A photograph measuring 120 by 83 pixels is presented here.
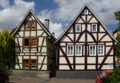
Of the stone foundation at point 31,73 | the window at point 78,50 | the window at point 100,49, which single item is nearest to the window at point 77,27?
the window at point 78,50

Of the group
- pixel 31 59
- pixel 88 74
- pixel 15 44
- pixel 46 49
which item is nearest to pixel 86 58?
pixel 88 74

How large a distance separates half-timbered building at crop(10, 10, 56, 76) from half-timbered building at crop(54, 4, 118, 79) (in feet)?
6.63

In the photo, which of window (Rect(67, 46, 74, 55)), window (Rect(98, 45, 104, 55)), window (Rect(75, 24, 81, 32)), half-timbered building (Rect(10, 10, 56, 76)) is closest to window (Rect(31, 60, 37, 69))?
half-timbered building (Rect(10, 10, 56, 76))

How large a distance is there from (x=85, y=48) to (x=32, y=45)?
7.37 meters

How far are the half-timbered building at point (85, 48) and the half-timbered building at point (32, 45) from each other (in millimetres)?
2021

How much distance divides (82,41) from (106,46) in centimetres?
312

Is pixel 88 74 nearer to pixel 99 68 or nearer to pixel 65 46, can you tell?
pixel 99 68

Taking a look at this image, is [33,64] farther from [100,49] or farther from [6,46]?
[100,49]

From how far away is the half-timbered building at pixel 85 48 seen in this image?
833 inches

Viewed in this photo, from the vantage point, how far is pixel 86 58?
69.7ft

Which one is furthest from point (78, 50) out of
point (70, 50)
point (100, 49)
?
point (100, 49)

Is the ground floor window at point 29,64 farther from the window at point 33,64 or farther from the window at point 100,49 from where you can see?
the window at point 100,49

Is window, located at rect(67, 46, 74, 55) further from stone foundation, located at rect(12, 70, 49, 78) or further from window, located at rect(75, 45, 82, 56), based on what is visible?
stone foundation, located at rect(12, 70, 49, 78)

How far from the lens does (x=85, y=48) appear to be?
70.3ft
